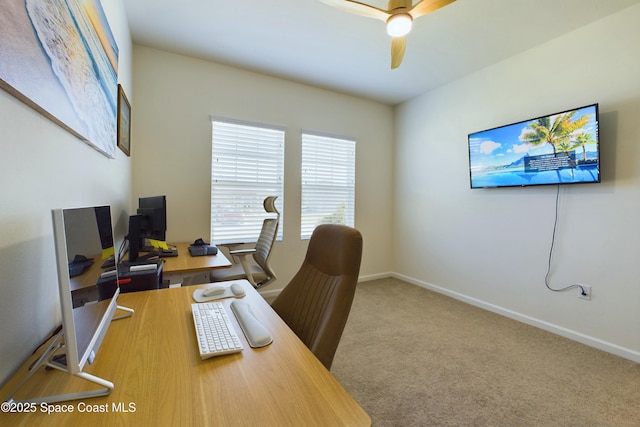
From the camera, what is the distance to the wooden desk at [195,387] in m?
0.59

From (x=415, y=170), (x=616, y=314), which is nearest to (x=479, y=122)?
(x=415, y=170)

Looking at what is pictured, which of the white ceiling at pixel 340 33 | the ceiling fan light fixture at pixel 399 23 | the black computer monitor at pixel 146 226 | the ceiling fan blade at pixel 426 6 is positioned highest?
the white ceiling at pixel 340 33

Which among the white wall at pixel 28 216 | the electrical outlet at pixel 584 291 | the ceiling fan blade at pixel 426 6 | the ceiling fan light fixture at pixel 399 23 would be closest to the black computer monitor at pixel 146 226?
the white wall at pixel 28 216

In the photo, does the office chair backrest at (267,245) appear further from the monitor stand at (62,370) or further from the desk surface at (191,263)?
the monitor stand at (62,370)

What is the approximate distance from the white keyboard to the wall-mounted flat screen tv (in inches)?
120

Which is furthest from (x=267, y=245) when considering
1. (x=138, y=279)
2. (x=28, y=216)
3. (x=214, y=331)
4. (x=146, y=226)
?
(x=28, y=216)

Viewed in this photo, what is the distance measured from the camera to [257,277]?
2.62 m

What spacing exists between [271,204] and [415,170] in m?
2.45

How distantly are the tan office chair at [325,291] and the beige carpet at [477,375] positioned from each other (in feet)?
2.91

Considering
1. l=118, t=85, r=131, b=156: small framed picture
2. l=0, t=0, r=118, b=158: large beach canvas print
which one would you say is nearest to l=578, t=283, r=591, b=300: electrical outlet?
l=0, t=0, r=118, b=158: large beach canvas print

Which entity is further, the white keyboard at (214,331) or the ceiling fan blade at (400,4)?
the ceiling fan blade at (400,4)

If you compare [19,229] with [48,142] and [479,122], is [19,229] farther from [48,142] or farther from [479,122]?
[479,122]

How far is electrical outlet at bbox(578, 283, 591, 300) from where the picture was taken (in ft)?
7.97

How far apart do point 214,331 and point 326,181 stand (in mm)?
3160
